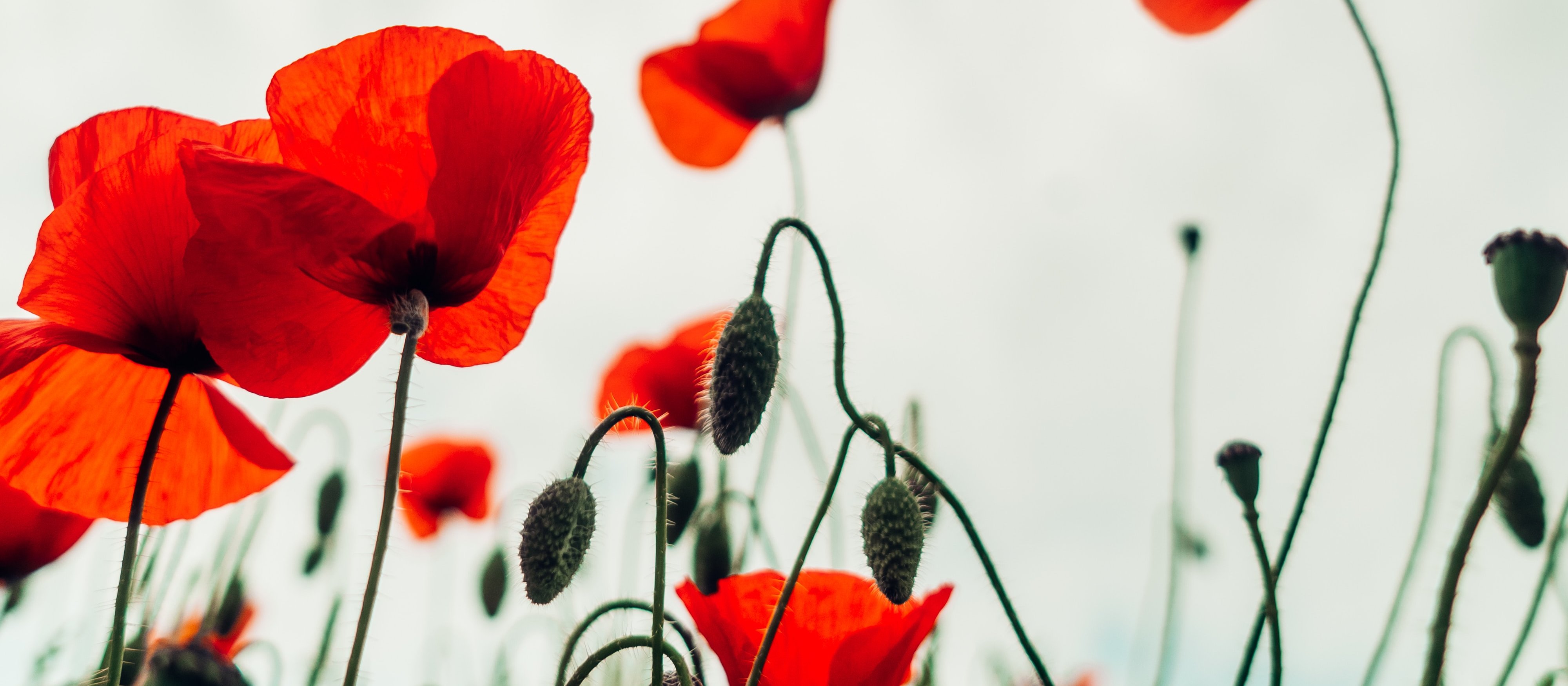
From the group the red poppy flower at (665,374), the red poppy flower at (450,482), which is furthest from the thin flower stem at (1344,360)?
the red poppy flower at (450,482)

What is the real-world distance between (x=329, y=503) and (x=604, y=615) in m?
1.43

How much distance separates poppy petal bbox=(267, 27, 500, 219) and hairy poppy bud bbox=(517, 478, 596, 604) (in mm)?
246

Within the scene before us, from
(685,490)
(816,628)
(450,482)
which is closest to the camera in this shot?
(816,628)

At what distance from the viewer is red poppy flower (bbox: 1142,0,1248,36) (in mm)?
1210

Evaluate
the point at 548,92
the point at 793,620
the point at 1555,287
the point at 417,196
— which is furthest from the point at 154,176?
the point at 1555,287

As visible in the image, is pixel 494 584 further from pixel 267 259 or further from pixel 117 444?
pixel 267 259

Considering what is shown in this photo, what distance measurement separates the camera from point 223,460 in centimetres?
88

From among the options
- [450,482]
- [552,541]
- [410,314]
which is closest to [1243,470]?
[552,541]

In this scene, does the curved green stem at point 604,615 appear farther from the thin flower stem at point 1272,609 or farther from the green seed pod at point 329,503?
the green seed pod at point 329,503

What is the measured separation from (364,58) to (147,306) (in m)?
0.26

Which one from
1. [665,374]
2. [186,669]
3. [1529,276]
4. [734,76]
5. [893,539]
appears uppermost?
[734,76]

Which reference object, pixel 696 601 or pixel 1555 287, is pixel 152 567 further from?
pixel 1555 287

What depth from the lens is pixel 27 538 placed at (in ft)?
3.67

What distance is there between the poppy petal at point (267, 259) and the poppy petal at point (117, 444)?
178 millimetres
